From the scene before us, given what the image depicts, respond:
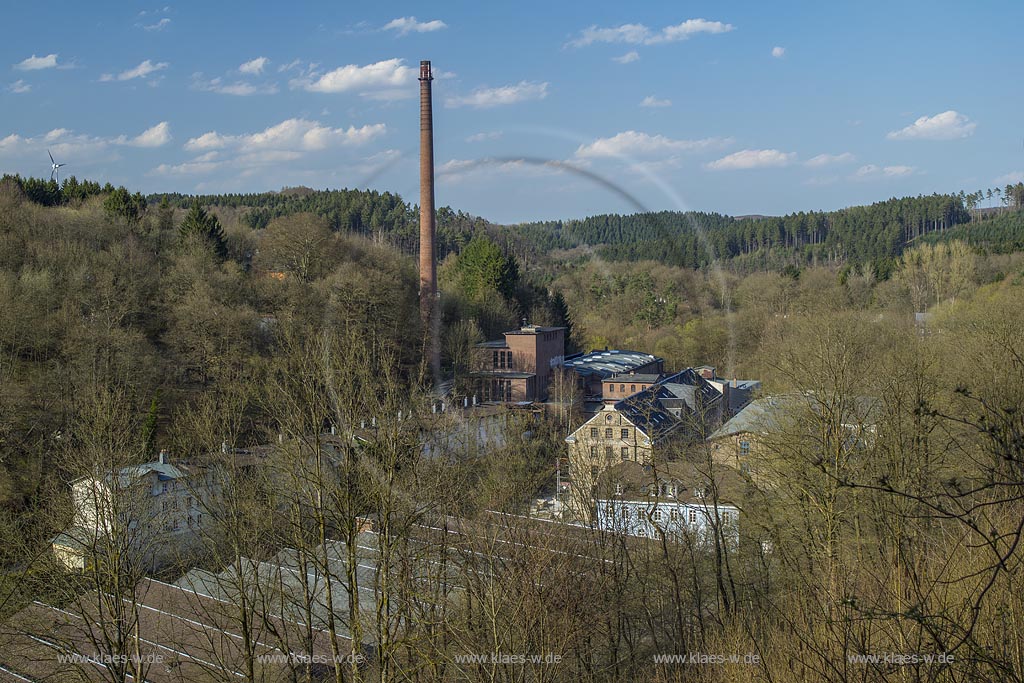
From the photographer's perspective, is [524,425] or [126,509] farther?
[524,425]

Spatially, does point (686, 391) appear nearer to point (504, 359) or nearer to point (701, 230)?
point (504, 359)

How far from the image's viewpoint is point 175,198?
55688mm

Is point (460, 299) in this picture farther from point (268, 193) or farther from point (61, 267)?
point (268, 193)

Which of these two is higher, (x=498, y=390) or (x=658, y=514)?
(x=658, y=514)

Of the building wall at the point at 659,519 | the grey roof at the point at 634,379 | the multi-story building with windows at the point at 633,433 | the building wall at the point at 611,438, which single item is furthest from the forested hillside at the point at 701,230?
the building wall at the point at 659,519

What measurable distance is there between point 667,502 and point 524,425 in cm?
742

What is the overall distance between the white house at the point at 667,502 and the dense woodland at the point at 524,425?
1.45 ft

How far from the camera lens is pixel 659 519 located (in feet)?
43.6

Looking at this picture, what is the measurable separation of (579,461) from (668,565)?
5.04 meters

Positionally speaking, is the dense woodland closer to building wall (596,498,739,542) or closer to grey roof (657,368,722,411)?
building wall (596,498,739,542)

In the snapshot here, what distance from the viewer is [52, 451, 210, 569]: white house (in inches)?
384

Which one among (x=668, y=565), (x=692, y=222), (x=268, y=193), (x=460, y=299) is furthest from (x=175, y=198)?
(x=668, y=565)

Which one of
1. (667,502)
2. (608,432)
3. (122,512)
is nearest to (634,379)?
(608,432)

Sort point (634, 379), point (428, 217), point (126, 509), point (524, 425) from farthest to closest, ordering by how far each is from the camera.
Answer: point (634, 379) → point (428, 217) → point (524, 425) → point (126, 509)
